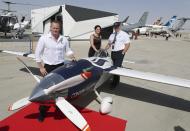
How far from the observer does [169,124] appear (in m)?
4.91

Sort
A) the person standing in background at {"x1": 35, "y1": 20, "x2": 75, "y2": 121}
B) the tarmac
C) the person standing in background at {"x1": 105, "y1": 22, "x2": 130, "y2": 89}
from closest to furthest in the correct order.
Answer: the person standing in background at {"x1": 35, "y1": 20, "x2": 75, "y2": 121} < the tarmac < the person standing in background at {"x1": 105, "y1": 22, "x2": 130, "y2": 89}

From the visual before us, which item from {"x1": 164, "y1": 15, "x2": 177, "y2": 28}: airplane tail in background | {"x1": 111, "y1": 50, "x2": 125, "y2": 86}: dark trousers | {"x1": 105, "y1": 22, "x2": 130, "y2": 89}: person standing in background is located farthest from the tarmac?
{"x1": 164, "y1": 15, "x2": 177, "y2": 28}: airplane tail in background

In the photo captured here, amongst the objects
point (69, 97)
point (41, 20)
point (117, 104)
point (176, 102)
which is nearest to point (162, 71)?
point (176, 102)

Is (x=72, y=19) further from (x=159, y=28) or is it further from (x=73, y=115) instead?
(x=159, y=28)

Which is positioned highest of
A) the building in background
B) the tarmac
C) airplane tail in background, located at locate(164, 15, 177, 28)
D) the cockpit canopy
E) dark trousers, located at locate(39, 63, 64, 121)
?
airplane tail in background, located at locate(164, 15, 177, 28)

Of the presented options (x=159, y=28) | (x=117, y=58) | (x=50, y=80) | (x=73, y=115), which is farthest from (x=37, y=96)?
(x=159, y=28)

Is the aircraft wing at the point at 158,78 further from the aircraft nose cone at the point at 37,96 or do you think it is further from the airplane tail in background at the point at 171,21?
the airplane tail in background at the point at 171,21

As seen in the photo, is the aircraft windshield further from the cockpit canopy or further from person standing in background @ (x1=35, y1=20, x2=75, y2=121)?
the cockpit canopy

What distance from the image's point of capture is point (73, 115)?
12.8 ft

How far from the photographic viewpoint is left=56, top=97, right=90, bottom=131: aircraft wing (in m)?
3.69

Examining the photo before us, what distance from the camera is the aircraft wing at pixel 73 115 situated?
3.69m

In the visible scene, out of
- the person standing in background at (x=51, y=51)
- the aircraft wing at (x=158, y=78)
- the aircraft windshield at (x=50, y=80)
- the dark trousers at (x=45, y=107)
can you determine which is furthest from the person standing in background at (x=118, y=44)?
the aircraft windshield at (x=50, y=80)

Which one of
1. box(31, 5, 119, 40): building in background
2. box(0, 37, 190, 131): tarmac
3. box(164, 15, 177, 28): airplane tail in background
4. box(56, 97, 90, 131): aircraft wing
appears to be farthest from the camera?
box(164, 15, 177, 28): airplane tail in background

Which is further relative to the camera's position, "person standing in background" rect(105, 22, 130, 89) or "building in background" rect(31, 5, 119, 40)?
"building in background" rect(31, 5, 119, 40)
